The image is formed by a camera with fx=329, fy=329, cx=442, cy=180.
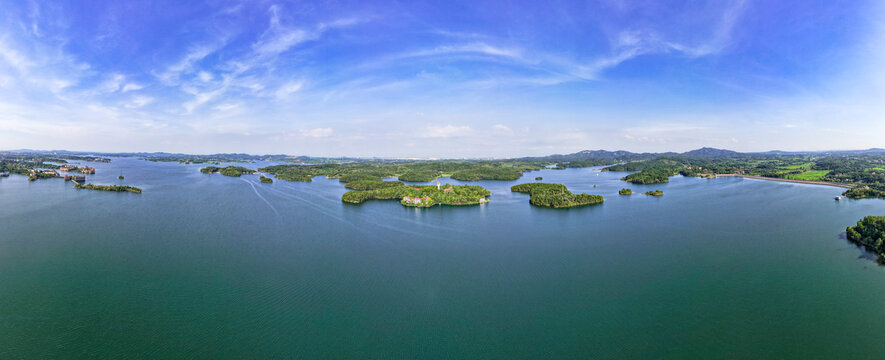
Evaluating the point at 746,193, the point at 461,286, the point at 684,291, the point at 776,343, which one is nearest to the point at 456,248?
the point at 461,286

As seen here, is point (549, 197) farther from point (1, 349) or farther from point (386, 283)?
point (1, 349)

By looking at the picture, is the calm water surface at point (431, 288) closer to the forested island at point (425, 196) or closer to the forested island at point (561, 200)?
the forested island at point (561, 200)

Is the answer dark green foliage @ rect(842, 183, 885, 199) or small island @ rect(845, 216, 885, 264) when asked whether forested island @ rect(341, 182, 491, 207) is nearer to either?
small island @ rect(845, 216, 885, 264)

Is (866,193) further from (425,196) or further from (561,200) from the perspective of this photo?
(425,196)

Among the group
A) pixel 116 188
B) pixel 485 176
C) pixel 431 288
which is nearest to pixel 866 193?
pixel 485 176

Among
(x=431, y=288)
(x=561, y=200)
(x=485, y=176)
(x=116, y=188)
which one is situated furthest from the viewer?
(x=485, y=176)

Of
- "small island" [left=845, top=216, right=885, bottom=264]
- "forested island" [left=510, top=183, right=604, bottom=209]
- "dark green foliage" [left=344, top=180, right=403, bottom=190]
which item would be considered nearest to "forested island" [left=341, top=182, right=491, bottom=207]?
"forested island" [left=510, top=183, right=604, bottom=209]
